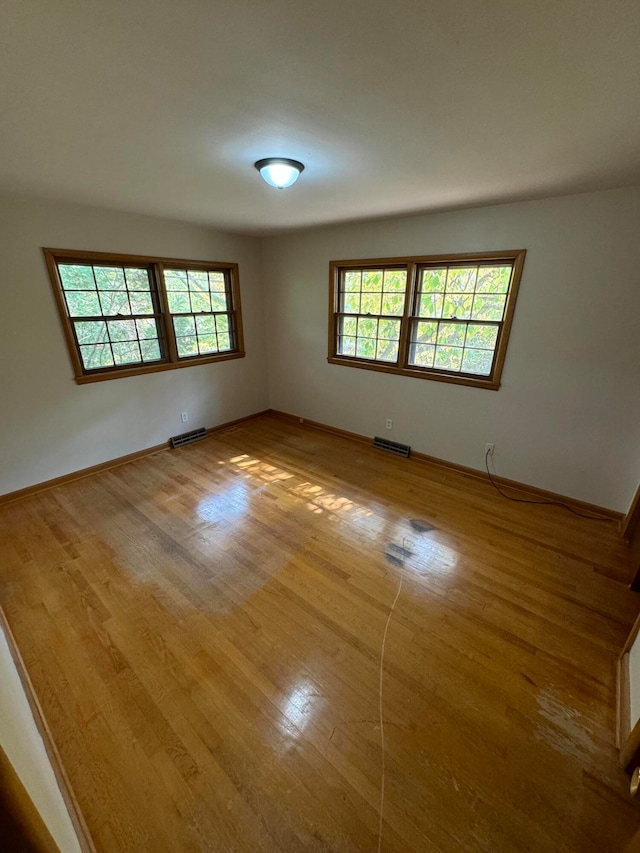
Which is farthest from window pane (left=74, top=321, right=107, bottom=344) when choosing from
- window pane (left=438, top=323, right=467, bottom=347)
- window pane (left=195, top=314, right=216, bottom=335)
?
window pane (left=438, top=323, right=467, bottom=347)

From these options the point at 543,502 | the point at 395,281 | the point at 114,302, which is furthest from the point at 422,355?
the point at 114,302

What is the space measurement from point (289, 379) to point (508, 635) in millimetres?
3895

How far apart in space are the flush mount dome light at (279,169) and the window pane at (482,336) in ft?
6.91

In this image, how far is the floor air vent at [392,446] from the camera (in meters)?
3.92

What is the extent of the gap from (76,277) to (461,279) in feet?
11.9

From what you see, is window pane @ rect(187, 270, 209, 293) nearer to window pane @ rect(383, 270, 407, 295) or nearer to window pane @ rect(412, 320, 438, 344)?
window pane @ rect(383, 270, 407, 295)

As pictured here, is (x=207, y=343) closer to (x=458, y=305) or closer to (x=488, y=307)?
(x=458, y=305)

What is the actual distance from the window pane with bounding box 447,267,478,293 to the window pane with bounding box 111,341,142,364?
3346 mm

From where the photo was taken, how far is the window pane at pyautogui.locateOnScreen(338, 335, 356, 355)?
4.16 m

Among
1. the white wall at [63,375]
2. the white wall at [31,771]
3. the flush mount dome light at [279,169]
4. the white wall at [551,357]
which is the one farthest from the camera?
the white wall at [63,375]

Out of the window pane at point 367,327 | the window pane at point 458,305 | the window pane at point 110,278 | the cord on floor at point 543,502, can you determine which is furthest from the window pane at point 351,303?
the window pane at point 110,278

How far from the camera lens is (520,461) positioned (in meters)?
3.21

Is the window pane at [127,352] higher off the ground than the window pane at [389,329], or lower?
lower

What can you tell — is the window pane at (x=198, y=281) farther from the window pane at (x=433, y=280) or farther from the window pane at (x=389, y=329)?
the window pane at (x=433, y=280)
